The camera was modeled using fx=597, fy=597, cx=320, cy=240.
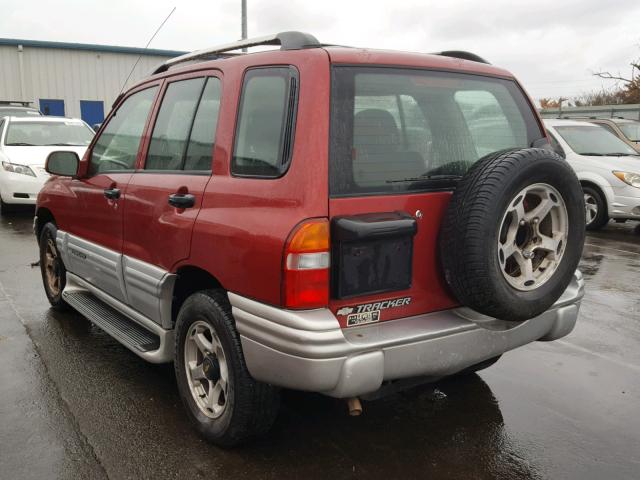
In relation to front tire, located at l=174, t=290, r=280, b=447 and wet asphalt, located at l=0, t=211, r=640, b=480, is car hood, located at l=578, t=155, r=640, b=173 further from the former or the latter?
front tire, located at l=174, t=290, r=280, b=447

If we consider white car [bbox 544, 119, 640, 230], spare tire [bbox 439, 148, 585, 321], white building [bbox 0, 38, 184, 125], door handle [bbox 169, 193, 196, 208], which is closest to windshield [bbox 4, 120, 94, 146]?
white car [bbox 544, 119, 640, 230]

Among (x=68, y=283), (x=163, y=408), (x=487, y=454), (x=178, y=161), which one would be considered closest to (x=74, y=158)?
(x=68, y=283)

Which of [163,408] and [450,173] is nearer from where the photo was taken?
[450,173]

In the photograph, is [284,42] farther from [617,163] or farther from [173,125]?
[617,163]

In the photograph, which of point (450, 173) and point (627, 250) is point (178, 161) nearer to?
point (450, 173)

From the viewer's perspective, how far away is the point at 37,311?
4.93 m

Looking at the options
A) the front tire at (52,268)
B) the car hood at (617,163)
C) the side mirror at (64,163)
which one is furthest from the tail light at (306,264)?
the car hood at (617,163)

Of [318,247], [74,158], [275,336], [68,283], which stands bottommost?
[68,283]

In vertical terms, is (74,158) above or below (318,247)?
above

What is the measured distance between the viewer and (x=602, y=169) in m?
8.93

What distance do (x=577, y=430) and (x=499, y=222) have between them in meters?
1.36

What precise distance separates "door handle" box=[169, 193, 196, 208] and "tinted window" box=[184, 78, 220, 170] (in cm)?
16

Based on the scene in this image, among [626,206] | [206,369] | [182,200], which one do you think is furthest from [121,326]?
[626,206]

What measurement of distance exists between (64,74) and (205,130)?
2410cm
